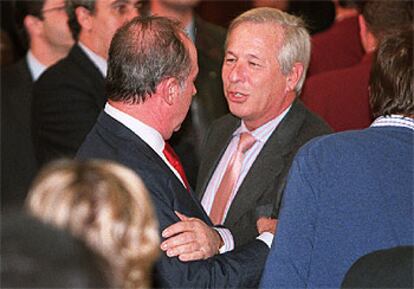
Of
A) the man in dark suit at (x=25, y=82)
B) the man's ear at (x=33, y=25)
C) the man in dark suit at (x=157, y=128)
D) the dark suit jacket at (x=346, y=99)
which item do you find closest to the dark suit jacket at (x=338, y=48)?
the dark suit jacket at (x=346, y=99)

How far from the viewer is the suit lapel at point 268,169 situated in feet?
10.9

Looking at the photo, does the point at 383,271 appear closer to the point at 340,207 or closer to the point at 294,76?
the point at 340,207

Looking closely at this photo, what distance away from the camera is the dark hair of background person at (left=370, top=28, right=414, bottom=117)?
272 cm

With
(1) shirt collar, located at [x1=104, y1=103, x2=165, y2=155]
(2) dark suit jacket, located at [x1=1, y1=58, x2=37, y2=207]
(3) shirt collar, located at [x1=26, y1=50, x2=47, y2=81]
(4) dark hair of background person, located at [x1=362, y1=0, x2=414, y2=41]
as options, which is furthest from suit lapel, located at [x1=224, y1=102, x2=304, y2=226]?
(3) shirt collar, located at [x1=26, y1=50, x2=47, y2=81]

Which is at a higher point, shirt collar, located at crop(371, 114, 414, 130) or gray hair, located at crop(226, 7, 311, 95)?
shirt collar, located at crop(371, 114, 414, 130)

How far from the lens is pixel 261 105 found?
3.52 metres

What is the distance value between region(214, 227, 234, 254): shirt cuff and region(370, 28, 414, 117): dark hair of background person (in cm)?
60

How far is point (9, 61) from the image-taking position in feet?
15.9

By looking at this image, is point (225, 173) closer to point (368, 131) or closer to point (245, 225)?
point (245, 225)

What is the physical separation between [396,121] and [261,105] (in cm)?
89

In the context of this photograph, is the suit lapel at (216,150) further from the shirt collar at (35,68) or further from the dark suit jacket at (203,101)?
the shirt collar at (35,68)

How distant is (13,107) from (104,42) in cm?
63

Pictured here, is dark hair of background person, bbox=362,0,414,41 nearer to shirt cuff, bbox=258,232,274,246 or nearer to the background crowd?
the background crowd

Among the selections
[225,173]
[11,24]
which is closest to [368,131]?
[225,173]
